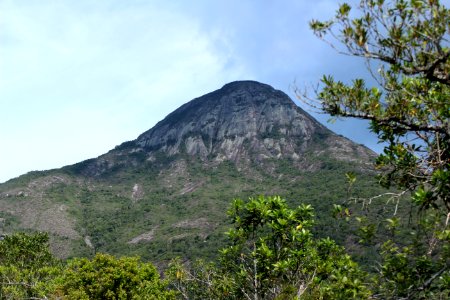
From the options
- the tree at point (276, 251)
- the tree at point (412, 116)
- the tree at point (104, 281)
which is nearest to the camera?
the tree at point (412, 116)

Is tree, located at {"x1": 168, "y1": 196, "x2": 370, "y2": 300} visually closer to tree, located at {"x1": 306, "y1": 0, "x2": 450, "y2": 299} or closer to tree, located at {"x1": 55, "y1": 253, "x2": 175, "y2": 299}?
tree, located at {"x1": 306, "y1": 0, "x2": 450, "y2": 299}

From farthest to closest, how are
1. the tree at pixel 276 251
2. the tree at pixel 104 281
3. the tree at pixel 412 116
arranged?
the tree at pixel 104 281 → the tree at pixel 276 251 → the tree at pixel 412 116

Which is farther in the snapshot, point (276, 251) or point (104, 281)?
point (104, 281)

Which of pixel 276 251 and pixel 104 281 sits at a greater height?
pixel 276 251

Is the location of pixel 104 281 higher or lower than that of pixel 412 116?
lower

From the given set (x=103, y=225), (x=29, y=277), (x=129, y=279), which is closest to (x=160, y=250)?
(x=103, y=225)

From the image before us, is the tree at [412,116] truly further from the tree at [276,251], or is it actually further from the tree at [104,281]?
the tree at [104,281]

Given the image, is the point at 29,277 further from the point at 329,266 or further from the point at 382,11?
the point at 382,11

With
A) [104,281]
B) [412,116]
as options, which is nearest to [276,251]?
[412,116]

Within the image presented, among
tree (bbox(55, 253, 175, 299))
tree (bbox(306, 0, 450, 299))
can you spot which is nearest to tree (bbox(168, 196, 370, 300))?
tree (bbox(306, 0, 450, 299))

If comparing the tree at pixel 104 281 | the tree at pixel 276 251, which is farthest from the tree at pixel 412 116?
the tree at pixel 104 281

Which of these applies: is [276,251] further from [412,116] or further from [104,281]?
[104,281]

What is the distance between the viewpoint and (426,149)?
7.77 m

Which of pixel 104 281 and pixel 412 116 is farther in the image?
pixel 104 281
